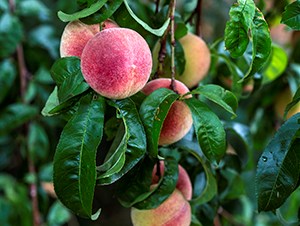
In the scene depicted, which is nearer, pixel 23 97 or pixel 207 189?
pixel 207 189

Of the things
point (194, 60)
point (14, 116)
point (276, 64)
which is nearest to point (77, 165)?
point (194, 60)

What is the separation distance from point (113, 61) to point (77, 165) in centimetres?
11

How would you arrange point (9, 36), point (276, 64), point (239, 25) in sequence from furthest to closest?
point (9, 36) → point (276, 64) → point (239, 25)

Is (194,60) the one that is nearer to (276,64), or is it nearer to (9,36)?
(276,64)

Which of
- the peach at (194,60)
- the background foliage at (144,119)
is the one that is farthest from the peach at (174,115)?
the peach at (194,60)

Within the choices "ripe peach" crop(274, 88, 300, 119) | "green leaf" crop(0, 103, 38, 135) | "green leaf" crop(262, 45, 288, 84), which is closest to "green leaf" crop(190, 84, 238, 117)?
"green leaf" crop(262, 45, 288, 84)

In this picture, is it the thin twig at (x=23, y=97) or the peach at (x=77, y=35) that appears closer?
the peach at (x=77, y=35)

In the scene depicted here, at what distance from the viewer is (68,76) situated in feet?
1.86

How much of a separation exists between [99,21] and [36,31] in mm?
766

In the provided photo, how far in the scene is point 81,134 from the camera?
1.75ft

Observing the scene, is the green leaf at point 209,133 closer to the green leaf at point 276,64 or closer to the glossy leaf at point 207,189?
the glossy leaf at point 207,189

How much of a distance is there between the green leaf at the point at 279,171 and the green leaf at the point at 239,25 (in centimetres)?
11

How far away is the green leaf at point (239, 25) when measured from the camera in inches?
20.2

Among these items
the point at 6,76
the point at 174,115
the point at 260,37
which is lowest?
the point at 6,76
